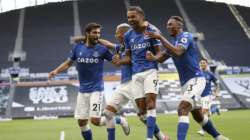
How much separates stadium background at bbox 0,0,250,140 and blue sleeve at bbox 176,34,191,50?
1095 inches

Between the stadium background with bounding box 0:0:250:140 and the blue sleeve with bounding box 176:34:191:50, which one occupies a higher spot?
the stadium background with bounding box 0:0:250:140

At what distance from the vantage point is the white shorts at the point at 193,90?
384 inches

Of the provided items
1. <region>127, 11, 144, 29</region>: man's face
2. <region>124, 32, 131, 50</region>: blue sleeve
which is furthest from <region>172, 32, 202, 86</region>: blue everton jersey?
<region>124, 32, 131, 50</region>: blue sleeve

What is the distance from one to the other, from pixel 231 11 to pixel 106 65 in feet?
57.8

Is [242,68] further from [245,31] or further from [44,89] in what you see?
[44,89]

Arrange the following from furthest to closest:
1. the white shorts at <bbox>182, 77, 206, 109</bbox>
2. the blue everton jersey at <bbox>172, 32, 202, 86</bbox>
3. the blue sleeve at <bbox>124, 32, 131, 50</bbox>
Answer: the blue sleeve at <bbox>124, 32, 131, 50</bbox>
the blue everton jersey at <bbox>172, 32, 202, 86</bbox>
the white shorts at <bbox>182, 77, 206, 109</bbox>

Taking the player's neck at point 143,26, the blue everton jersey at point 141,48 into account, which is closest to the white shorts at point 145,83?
the blue everton jersey at point 141,48

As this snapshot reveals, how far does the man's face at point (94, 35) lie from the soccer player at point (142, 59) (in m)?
0.97

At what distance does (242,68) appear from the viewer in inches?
1774

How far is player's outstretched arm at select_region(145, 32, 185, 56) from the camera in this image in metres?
9.26

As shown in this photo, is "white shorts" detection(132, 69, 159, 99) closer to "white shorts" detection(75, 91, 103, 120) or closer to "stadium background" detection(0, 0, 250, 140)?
"white shorts" detection(75, 91, 103, 120)

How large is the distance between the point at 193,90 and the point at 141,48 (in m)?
1.42

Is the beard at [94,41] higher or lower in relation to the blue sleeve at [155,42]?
higher

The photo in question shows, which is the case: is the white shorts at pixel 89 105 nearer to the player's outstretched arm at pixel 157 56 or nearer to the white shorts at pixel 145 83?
the white shorts at pixel 145 83
